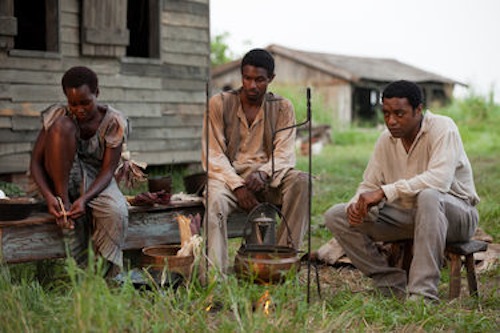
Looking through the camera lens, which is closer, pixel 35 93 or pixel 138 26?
pixel 35 93

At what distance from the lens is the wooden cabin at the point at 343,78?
82.0 ft

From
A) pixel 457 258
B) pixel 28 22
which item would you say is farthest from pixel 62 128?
pixel 28 22

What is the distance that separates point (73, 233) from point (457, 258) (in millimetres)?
2641

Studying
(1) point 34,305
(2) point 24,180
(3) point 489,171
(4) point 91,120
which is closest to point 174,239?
(4) point 91,120

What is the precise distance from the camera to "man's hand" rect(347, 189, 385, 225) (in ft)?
15.9

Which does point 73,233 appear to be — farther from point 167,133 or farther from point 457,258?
point 167,133

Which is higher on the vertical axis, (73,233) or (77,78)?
(77,78)

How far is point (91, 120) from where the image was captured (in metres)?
5.17

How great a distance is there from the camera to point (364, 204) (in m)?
4.86

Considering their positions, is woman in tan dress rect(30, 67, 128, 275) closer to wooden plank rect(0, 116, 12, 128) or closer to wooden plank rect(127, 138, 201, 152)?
wooden plank rect(0, 116, 12, 128)

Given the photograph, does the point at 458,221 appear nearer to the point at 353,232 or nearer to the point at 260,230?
the point at 353,232

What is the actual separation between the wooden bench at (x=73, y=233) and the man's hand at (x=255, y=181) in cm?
55

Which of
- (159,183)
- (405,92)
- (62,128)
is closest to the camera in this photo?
(405,92)

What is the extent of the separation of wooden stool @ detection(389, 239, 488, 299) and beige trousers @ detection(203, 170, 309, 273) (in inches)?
30.1
